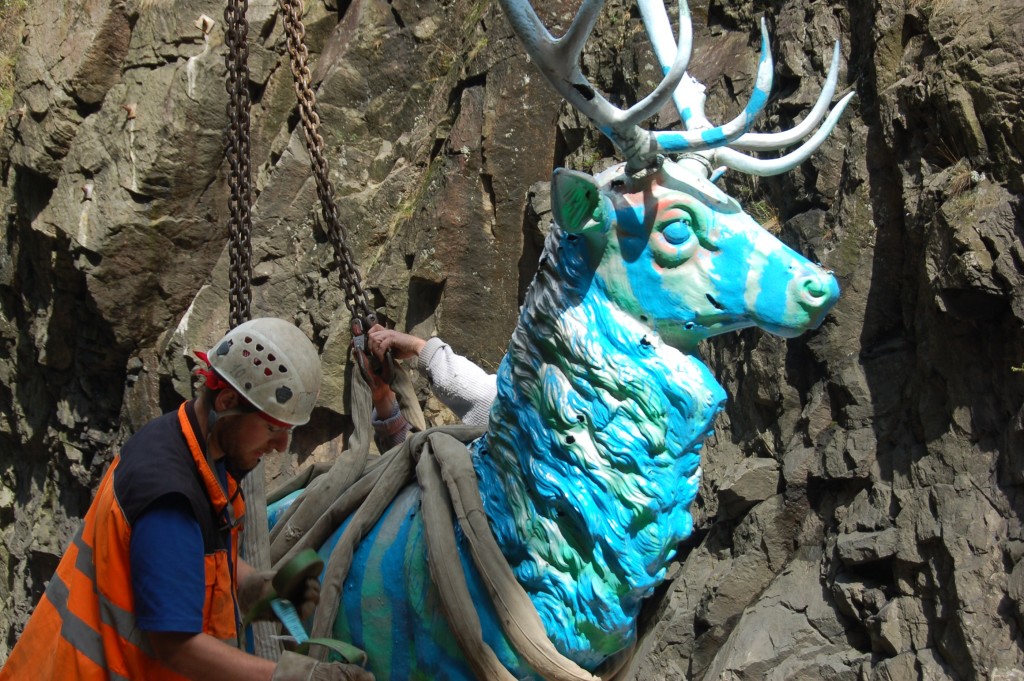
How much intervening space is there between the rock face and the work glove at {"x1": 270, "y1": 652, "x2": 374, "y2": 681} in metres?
2.98

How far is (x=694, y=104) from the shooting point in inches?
105

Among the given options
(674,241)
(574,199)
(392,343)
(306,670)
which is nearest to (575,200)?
(574,199)

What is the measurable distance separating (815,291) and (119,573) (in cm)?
160

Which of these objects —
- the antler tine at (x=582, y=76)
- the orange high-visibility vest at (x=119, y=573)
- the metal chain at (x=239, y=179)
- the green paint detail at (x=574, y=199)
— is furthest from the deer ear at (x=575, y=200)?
the metal chain at (x=239, y=179)

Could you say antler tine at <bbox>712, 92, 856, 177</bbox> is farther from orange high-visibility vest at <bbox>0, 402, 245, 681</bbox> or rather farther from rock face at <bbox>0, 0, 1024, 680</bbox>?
rock face at <bbox>0, 0, 1024, 680</bbox>

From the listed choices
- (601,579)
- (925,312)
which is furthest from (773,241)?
(925,312)

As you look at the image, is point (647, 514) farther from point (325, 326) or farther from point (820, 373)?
point (325, 326)

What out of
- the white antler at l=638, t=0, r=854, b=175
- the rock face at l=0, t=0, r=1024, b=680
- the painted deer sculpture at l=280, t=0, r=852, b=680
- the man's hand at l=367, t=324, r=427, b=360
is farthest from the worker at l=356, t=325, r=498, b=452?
the rock face at l=0, t=0, r=1024, b=680

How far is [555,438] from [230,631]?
844 millimetres

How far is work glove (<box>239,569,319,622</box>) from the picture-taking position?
2.33 meters

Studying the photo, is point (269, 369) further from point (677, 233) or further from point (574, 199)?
point (677, 233)

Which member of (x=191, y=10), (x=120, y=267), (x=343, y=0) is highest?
(x=343, y=0)

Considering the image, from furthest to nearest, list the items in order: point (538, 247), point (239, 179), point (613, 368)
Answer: point (538, 247) < point (239, 179) < point (613, 368)

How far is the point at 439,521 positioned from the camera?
2463mm
